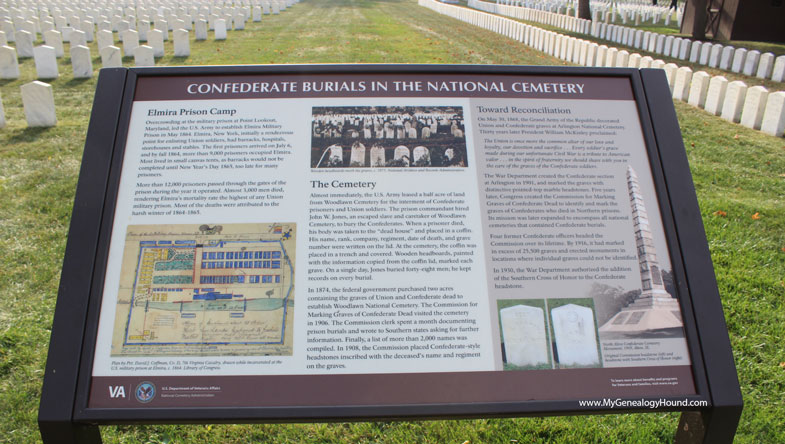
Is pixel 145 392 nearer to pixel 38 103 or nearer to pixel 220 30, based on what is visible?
pixel 38 103

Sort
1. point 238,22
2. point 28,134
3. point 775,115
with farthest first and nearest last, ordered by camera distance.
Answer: point 238,22 < point 775,115 < point 28,134

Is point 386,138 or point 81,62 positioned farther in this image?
point 81,62

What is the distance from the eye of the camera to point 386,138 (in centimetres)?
223

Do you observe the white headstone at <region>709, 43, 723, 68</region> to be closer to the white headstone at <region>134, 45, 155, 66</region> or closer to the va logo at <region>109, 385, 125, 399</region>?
the white headstone at <region>134, 45, 155, 66</region>

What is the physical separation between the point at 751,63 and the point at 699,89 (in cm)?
428

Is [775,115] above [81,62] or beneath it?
above

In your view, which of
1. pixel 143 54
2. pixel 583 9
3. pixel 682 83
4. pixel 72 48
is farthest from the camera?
pixel 583 9

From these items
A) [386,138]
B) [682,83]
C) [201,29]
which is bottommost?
[201,29]

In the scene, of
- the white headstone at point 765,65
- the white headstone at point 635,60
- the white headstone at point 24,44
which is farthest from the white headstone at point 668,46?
the white headstone at point 24,44

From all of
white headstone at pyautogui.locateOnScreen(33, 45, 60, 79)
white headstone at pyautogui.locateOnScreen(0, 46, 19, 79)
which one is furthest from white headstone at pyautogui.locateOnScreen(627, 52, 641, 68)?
white headstone at pyautogui.locateOnScreen(0, 46, 19, 79)

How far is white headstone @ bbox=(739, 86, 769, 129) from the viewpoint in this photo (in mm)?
8266

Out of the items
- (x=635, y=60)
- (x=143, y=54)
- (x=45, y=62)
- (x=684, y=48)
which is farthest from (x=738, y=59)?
(x=45, y=62)

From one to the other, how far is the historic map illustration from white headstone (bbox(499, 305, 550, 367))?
0.81 m

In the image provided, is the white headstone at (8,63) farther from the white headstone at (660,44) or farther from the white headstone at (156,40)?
the white headstone at (660,44)
